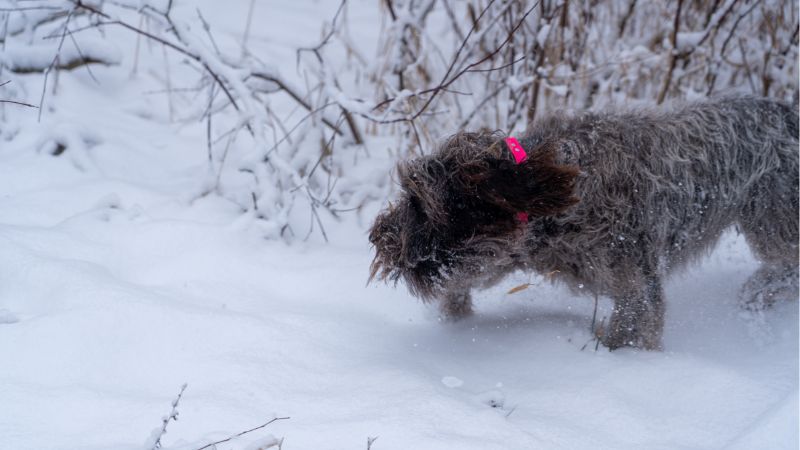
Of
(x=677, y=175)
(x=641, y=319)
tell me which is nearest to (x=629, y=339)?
(x=641, y=319)

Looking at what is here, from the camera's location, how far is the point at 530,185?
8.09 feet

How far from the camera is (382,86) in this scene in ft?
15.0

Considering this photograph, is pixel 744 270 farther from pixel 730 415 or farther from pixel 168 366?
pixel 168 366

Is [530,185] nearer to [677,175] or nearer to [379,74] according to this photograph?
[677,175]

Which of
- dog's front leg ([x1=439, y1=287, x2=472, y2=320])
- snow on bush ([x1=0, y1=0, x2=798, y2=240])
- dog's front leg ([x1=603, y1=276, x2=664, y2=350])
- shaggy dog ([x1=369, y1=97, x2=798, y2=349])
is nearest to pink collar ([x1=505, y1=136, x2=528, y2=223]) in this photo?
shaggy dog ([x1=369, y1=97, x2=798, y2=349])

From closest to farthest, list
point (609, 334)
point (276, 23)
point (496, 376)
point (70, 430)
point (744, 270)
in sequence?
point (70, 430) → point (496, 376) → point (609, 334) → point (744, 270) → point (276, 23)

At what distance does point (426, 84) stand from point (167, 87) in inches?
78.7

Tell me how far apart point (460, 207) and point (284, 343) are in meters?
0.93

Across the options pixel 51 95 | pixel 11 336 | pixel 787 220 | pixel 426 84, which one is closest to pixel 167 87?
pixel 51 95

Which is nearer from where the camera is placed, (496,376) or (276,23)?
(496,376)

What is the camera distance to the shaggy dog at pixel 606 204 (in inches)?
99.6

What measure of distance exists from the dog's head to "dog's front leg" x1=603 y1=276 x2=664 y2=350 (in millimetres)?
769

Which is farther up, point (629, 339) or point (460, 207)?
point (460, 207)

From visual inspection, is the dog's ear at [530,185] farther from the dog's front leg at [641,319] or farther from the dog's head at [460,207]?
the dog's front leg at [641,319]
